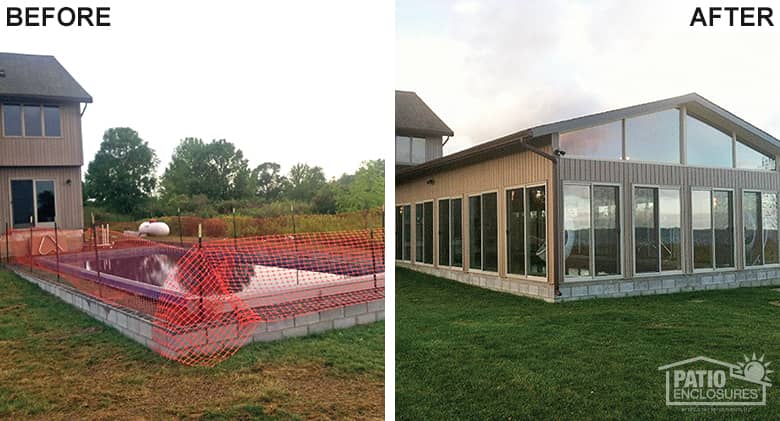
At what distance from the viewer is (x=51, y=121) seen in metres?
5.74

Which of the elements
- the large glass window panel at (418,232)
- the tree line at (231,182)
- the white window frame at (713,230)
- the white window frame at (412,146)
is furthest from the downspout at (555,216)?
the tree line at (231,182)

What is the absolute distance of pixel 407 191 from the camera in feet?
24.6

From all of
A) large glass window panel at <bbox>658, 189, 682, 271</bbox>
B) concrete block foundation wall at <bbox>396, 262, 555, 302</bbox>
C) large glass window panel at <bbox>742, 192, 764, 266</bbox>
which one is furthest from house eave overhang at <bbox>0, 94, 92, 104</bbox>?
large glass window panel at <bbox>742, 192, 764, 266</bbox>

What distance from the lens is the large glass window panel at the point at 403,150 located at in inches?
402

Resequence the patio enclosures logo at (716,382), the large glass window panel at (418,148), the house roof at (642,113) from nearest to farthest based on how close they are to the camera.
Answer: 1. the patio enclosures logo at (716,382)
2. the house roof at (642,113)
3. the large glass window panel at (418,148)

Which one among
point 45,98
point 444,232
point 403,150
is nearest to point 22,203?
point 45,98

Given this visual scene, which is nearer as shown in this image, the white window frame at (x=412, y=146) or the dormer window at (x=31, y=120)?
the dormer window at (x=31, y=120)

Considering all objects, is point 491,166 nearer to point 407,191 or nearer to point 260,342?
point 407,191

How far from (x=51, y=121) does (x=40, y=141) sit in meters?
0.24

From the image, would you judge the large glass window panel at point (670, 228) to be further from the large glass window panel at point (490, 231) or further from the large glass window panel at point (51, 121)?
the large glass window panel at point (51, 121)

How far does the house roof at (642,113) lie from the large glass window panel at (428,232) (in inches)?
38.9

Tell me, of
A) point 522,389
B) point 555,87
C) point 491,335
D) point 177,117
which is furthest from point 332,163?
point 522,389

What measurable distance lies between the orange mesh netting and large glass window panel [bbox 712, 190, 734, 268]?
3769 mm

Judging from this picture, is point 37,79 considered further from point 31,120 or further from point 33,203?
point 33,203
